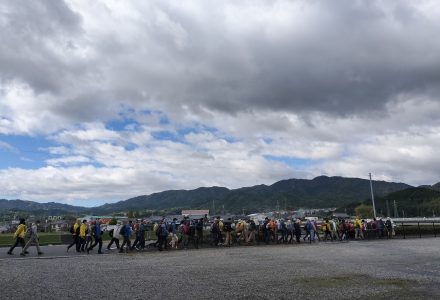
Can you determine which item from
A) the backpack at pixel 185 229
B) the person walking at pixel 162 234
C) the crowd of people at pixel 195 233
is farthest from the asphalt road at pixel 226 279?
the backpack at pixel 185 229

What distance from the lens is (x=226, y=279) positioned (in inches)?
435

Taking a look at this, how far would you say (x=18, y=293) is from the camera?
8.76 m

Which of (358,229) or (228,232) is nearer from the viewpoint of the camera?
(228,232)

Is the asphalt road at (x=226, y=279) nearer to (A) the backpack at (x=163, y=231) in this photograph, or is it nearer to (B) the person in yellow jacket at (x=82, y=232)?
(B) the person in yellow jacket at (x=82, y=232)

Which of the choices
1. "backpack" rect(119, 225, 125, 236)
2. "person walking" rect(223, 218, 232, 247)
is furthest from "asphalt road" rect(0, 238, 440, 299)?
"person walking" rect(223, 218, 232, 247)

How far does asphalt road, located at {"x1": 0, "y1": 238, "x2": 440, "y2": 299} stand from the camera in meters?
8.89

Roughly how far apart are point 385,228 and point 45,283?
88.0 feet

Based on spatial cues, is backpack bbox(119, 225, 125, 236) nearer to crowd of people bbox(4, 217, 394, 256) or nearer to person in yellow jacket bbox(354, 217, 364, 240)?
crowd of people bbox(4, 217, 394, 256)

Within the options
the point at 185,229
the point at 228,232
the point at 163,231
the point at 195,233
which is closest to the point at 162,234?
the point at 163,231

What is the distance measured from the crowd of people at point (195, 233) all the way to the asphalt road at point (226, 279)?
4.55 meters

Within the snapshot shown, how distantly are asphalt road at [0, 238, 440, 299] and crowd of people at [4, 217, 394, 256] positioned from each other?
14.9ft

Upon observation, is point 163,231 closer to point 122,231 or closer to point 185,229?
point 185,229

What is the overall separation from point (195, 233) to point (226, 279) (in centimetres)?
1276

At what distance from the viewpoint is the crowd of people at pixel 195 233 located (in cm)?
2025
